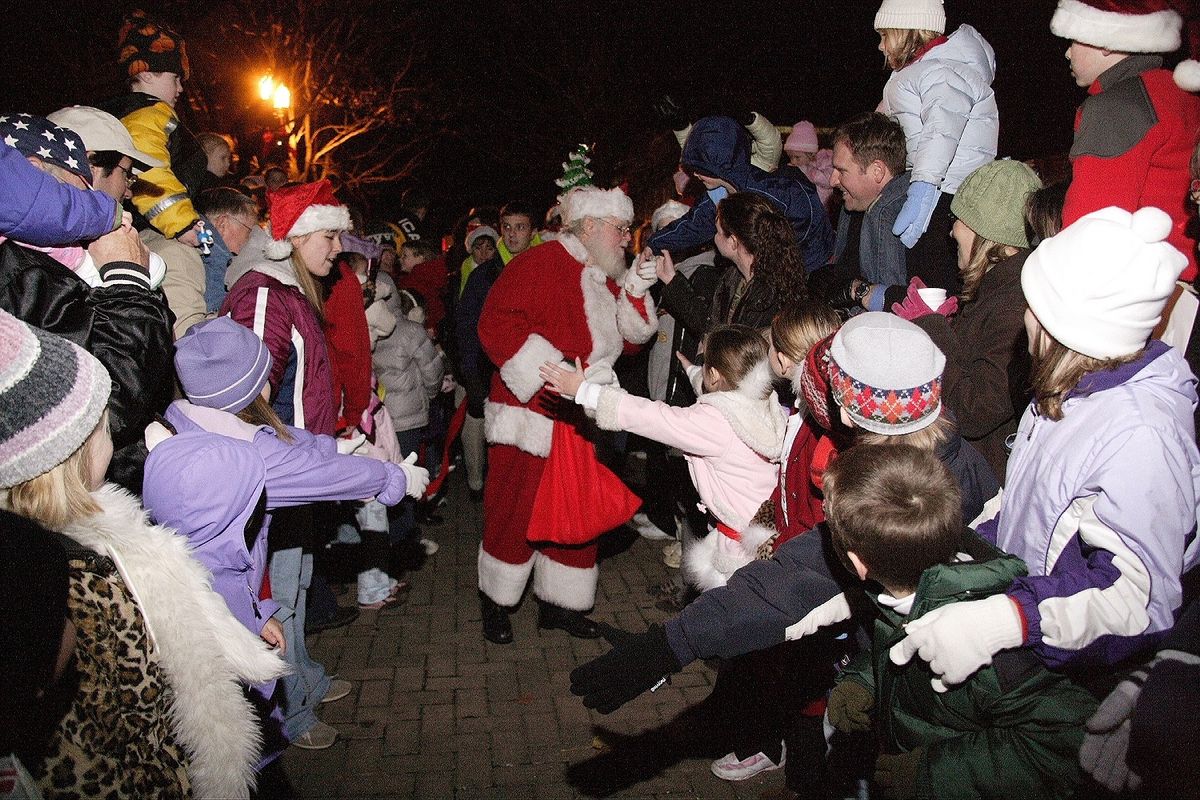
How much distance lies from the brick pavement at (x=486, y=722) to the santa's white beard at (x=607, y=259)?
7.39 feet

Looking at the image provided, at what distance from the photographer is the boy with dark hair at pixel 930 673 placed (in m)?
1.92

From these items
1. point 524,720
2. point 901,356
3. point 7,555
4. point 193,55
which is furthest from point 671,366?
point 193,55

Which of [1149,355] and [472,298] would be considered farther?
[472,298]

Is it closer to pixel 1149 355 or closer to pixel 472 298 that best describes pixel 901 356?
pixel 1149 355

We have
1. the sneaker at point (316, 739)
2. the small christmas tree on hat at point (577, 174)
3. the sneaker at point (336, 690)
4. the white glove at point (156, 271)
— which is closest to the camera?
the white glove at point (156, 271)

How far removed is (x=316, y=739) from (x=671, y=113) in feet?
15.9

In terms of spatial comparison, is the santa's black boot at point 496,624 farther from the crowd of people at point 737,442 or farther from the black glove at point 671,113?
the black glove at point 671,113

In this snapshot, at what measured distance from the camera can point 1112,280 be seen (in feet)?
6.94

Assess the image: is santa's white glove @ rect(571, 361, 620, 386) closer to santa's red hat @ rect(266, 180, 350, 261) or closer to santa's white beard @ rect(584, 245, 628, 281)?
santa's white beard @ rect(584, 245, 628, 281)

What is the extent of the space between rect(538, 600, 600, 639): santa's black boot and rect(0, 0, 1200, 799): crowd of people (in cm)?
2

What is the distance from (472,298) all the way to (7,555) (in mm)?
5497

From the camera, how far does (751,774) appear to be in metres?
3.66

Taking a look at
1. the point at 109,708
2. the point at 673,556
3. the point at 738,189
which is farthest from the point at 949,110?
the point at 109,708

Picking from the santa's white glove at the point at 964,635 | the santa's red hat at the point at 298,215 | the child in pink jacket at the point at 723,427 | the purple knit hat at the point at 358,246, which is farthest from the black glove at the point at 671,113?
the santa's white glove at the point at 964,635
